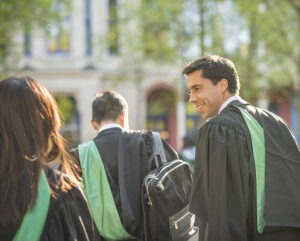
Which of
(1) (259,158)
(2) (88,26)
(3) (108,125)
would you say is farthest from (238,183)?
(2) (88,26)

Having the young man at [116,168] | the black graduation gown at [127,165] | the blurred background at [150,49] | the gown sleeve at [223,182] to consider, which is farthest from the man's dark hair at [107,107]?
the blurred background at [150,49]

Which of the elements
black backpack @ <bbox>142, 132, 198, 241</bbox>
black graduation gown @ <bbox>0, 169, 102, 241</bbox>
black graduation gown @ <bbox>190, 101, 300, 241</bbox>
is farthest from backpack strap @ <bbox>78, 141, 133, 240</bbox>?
black graduation gown @ <bbox>0, 169, 102, 241</bbox>

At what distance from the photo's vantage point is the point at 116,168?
4328 mm

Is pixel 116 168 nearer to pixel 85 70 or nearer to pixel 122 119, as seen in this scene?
pixel 122 119

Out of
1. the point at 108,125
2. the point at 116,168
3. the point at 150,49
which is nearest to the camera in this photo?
the point at 116,168

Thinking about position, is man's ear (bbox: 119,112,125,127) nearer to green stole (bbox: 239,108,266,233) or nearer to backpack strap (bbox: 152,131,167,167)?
backpack strap (bbox: 152,131,167,167)

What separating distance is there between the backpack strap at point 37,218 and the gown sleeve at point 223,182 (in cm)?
115

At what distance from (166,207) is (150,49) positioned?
16.3 m

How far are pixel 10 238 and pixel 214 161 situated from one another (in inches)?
53.1

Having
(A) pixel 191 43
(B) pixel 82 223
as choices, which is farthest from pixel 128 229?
(A) pixel 191 43

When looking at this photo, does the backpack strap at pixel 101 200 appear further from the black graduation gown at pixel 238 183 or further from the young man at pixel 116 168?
the black graduation gown at pixel 238 183

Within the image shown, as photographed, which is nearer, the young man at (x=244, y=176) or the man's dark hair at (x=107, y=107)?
the young man at (x=244, y=176)

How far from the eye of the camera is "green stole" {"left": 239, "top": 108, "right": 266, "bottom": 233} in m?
3.24

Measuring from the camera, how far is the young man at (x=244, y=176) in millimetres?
3199
